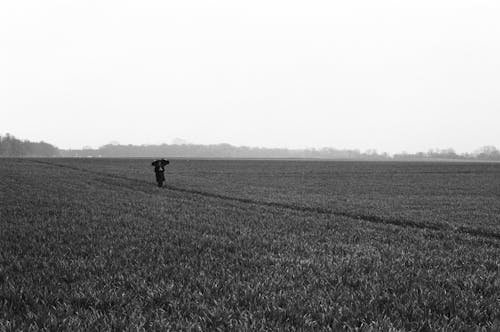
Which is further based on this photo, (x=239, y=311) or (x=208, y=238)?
(x=208, y=238)

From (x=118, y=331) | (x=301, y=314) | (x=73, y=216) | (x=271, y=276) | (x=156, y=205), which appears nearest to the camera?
(x=118, y=331)

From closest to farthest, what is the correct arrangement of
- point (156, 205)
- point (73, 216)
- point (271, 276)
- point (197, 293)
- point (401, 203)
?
point (197, 293) → point (271, 276) → point (73, 216) → point (156, 205) → point (401, 203)

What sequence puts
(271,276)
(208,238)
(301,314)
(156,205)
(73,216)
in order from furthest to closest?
(156,205) → (73,216) → (208,238) → (271,276) → (301,314)

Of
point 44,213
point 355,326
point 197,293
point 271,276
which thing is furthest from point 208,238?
point 44,213

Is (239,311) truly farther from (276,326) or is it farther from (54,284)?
(54,284)

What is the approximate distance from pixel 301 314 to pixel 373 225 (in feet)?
34.1

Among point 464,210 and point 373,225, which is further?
point 464,210

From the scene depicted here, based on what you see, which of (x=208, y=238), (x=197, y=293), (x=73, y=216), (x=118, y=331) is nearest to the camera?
(x=118, y=331)

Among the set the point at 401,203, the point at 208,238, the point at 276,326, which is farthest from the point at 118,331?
the point at 401,203

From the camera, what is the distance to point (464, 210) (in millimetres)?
21625

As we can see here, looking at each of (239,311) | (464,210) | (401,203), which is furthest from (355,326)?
(401,203)

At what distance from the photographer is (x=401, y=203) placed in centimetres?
2489

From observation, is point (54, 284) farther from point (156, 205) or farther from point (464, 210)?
point (464, 210)

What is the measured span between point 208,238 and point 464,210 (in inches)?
633
